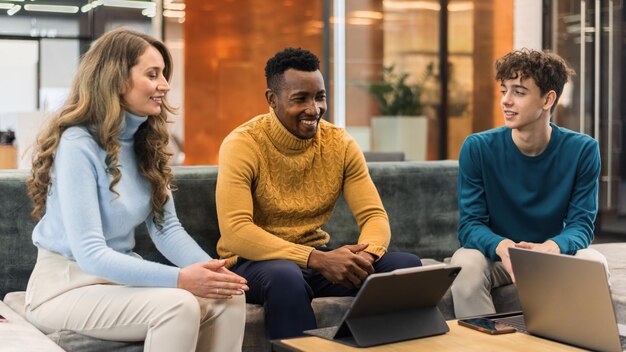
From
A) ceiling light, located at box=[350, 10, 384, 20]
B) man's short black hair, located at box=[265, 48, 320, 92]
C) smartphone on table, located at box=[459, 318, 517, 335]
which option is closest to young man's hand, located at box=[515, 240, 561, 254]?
smartphone on table, located at box=[459, 318, 517, 335]

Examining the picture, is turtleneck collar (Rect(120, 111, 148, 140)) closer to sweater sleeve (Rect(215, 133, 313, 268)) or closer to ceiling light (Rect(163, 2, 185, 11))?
sweater sleeve (Rect(215, 133, 313, 268))

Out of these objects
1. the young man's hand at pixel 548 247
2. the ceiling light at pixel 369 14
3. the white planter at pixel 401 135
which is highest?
the ceiling light at pixel 369 14

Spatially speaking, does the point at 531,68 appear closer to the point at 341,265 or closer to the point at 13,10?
the point at 341,265

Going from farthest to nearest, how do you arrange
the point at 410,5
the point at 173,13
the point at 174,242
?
the point at 410,5 < the point at 173,13 < the point at 174,242

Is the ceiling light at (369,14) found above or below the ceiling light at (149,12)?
above

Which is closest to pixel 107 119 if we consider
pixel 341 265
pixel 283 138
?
pixel 283 138

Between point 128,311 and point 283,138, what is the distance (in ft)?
2.97

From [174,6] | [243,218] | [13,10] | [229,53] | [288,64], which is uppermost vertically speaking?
[174,6]

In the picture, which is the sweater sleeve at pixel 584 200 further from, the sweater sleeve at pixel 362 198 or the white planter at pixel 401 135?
the white planter at pixel 401 135

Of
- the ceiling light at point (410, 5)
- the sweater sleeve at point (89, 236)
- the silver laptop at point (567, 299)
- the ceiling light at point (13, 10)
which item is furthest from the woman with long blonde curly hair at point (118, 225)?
the ceiling light at point (410, 5)

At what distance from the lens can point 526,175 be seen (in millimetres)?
3189

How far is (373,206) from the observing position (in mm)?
3139

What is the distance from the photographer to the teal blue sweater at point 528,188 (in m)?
3.16

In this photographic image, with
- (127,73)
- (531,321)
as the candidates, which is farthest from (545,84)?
(127,73)
